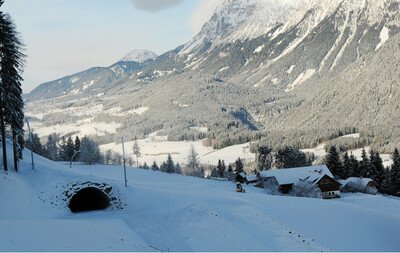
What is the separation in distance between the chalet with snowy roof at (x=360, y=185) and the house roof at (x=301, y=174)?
23.0ft

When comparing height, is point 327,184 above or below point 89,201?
below

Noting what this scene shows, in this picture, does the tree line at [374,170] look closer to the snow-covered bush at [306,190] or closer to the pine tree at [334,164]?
the pine tree at [334,164]

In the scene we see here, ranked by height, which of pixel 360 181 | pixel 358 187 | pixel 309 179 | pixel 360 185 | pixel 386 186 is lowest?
pixel 386 186

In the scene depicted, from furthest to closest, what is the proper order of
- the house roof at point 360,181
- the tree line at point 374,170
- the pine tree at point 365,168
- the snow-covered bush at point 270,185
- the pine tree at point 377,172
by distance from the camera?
1. the pine tree at point 365,168
2. the pine tree at point 377,172
3. the tree line at point 374,170
4. the house roof at point 360,181
5. the snow-covered bush at point 270,185

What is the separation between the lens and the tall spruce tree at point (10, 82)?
51281 mm

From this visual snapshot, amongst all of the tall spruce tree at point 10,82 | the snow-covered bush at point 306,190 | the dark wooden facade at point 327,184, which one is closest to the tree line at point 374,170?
the dark wooden facade at point 327,184

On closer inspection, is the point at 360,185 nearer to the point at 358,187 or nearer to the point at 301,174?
the point at 358,187

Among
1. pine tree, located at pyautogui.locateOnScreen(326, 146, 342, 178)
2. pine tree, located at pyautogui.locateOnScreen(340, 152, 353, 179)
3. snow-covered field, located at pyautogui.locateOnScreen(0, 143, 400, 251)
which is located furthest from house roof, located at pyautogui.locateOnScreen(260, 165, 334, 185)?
snow-covered field, located at pyautogui.locateOnScreen(0, 143, 400, 251)

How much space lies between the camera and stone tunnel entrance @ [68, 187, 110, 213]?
183 feet

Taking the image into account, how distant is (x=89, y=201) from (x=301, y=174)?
166 feet

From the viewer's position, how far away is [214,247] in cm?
3688

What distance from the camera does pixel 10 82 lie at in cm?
5306

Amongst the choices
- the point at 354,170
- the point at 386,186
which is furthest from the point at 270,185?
the point at 386,186

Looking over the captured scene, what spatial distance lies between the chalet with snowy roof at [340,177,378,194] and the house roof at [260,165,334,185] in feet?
23.0
